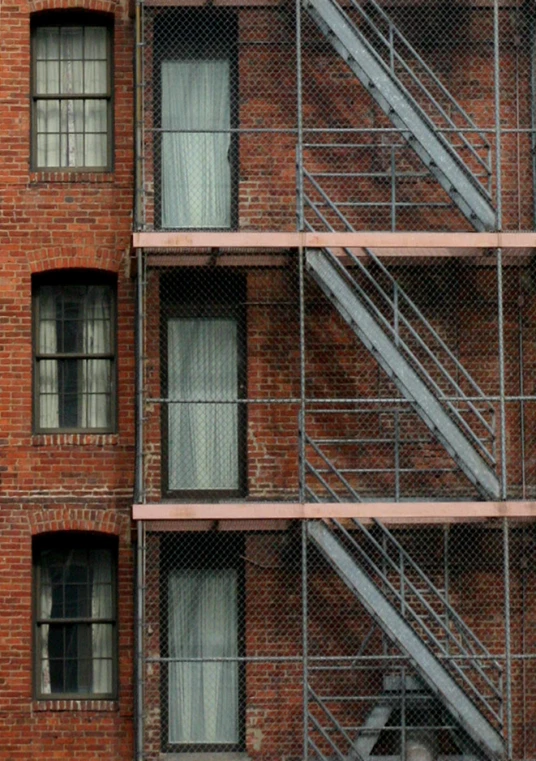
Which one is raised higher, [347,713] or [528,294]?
[528,294]

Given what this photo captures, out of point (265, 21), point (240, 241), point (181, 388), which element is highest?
point (265, 21)

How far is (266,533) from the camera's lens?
24.4m

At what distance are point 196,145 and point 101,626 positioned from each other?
5.80m

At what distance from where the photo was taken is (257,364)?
81.5 ft

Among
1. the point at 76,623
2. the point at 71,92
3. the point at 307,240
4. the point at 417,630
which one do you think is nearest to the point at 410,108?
the point at 307,240

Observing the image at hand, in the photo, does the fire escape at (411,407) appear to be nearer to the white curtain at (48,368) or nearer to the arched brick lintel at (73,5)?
the arched brick lintel at (73,5)

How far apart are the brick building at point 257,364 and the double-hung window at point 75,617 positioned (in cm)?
4

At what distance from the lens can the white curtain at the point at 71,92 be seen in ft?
83.5

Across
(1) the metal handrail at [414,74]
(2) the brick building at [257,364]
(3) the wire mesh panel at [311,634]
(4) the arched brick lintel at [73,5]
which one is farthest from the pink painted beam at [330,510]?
(4) the arched brick lintel at [73,5]

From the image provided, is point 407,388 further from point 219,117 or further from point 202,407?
point 219,117

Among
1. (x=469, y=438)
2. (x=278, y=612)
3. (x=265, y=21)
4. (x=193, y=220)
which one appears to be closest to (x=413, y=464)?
(x=469, y=438)

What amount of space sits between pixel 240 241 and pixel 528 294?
3.61 meters

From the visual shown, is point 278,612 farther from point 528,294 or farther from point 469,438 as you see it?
point 528,294

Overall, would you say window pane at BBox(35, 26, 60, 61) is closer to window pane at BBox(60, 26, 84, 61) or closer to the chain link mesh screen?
window pane at BBox(60, 26, 84, 61)
